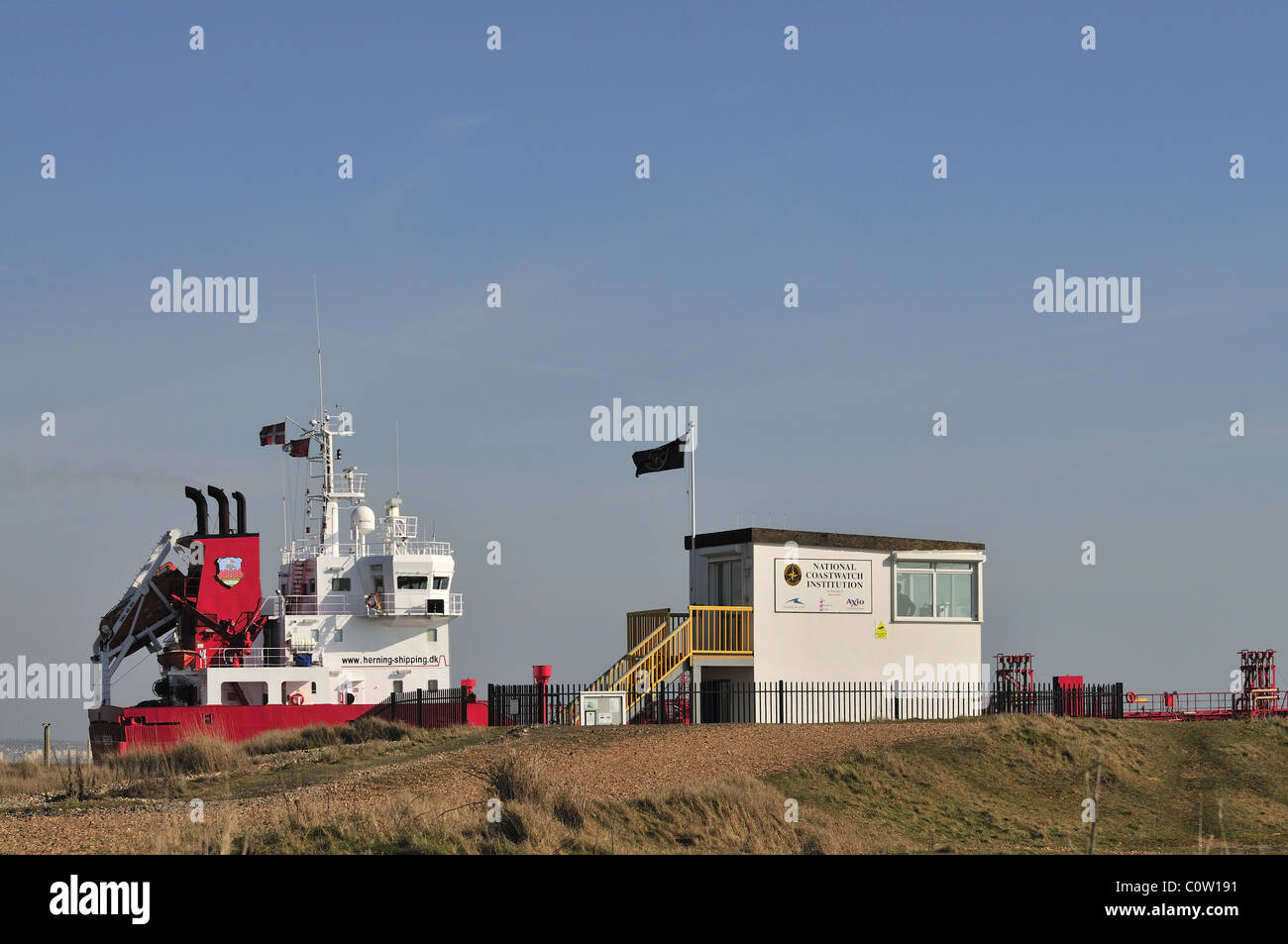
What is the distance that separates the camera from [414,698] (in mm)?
38844

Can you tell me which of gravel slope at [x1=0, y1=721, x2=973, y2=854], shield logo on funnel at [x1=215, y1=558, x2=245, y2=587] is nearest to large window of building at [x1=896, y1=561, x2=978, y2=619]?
gravel slope at [x1=0, y1=721, x2=973, y2=854]

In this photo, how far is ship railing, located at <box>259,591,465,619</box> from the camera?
144ft

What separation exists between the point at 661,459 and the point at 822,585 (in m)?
5.69

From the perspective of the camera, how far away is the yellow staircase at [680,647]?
3192cm

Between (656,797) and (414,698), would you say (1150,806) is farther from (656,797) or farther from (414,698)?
(414,698)

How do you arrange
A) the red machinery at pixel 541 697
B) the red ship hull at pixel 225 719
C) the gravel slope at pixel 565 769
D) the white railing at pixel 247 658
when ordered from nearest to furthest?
the gravel slope at pixel 565 769, the red machinery at pixel 541 697, the red ship hull at pixel 225 719, the white railing at pixel 247 658

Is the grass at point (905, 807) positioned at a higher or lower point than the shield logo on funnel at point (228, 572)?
lower

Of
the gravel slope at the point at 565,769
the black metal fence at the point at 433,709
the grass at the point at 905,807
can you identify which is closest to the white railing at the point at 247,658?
the black metal fence at the point at 433,709

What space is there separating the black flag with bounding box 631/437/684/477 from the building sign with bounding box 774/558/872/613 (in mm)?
4518

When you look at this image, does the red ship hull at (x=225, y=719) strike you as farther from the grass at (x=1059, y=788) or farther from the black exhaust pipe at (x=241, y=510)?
the grass at (x=1059, y=788)

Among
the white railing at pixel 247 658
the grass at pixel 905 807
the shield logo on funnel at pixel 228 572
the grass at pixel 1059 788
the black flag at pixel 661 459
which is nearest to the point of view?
the grass at pixel 905 807

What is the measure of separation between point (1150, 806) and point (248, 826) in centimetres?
1505

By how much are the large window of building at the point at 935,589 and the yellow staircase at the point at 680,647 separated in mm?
4016
